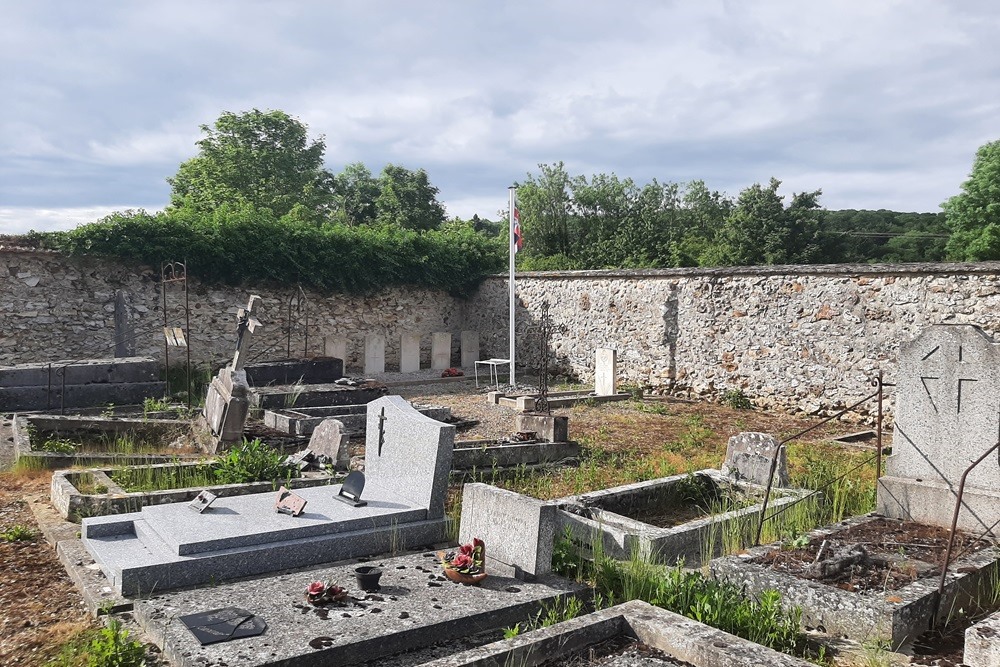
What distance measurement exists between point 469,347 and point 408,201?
2271 cm

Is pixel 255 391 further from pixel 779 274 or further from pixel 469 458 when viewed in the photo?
pixel 779 274

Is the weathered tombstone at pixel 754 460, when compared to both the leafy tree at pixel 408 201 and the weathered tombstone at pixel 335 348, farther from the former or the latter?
the leafy tree at pixel 408 201

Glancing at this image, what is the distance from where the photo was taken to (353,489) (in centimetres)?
593

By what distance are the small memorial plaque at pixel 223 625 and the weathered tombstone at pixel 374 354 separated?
1388cm

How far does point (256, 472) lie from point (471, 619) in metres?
3.58

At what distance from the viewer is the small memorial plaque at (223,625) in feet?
12.4

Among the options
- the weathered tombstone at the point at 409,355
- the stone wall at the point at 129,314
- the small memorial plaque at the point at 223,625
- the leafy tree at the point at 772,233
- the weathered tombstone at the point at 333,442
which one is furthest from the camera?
the leafy tree at the point at 772,233

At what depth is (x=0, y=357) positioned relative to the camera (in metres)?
13.9

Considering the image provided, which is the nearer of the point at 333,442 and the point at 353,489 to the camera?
the point at 353,489

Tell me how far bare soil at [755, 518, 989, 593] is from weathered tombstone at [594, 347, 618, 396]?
8.34m

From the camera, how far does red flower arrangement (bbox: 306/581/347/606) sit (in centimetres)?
422

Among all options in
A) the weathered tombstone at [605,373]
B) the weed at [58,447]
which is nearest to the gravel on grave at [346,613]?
the weed at [58,447]

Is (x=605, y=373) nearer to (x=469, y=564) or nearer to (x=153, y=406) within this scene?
(x=153, y=406)

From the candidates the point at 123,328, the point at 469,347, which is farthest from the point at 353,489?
the point at 469,347
